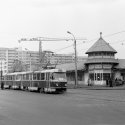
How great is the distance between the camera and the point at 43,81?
142 feet

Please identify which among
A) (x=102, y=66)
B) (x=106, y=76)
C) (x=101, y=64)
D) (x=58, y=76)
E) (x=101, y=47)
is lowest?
(x=58, y=76)

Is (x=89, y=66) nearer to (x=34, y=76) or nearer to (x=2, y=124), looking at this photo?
(x=34, y=76)

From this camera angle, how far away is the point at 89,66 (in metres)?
70.1

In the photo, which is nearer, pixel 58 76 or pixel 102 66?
pixel 58 76

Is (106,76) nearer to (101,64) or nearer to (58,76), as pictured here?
(101,64)

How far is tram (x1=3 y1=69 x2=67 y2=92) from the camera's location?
134 ft

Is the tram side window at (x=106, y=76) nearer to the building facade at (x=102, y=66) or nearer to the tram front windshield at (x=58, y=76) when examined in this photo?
the building facade at (x=102, y=66)

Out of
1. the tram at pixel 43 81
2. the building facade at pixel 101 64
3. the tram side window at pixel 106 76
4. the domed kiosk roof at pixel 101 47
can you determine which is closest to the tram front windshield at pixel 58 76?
the tram at pixel 43 81

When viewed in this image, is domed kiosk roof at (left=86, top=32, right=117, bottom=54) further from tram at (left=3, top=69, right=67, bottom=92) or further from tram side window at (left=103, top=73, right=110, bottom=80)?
tram at (left=3, top=69, right=67, bottom=92)

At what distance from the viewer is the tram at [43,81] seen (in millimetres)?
40850

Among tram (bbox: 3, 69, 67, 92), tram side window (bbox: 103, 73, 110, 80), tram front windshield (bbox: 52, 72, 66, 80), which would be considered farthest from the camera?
tram side window (bbox: 103, 73, 110, 80)

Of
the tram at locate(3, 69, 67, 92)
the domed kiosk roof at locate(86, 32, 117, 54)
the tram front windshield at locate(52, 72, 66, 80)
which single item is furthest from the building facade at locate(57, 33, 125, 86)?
the tram front windshield at locate(52, 72, 66, 80)

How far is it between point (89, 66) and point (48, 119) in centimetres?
5514

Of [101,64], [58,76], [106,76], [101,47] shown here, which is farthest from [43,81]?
[101,47]
